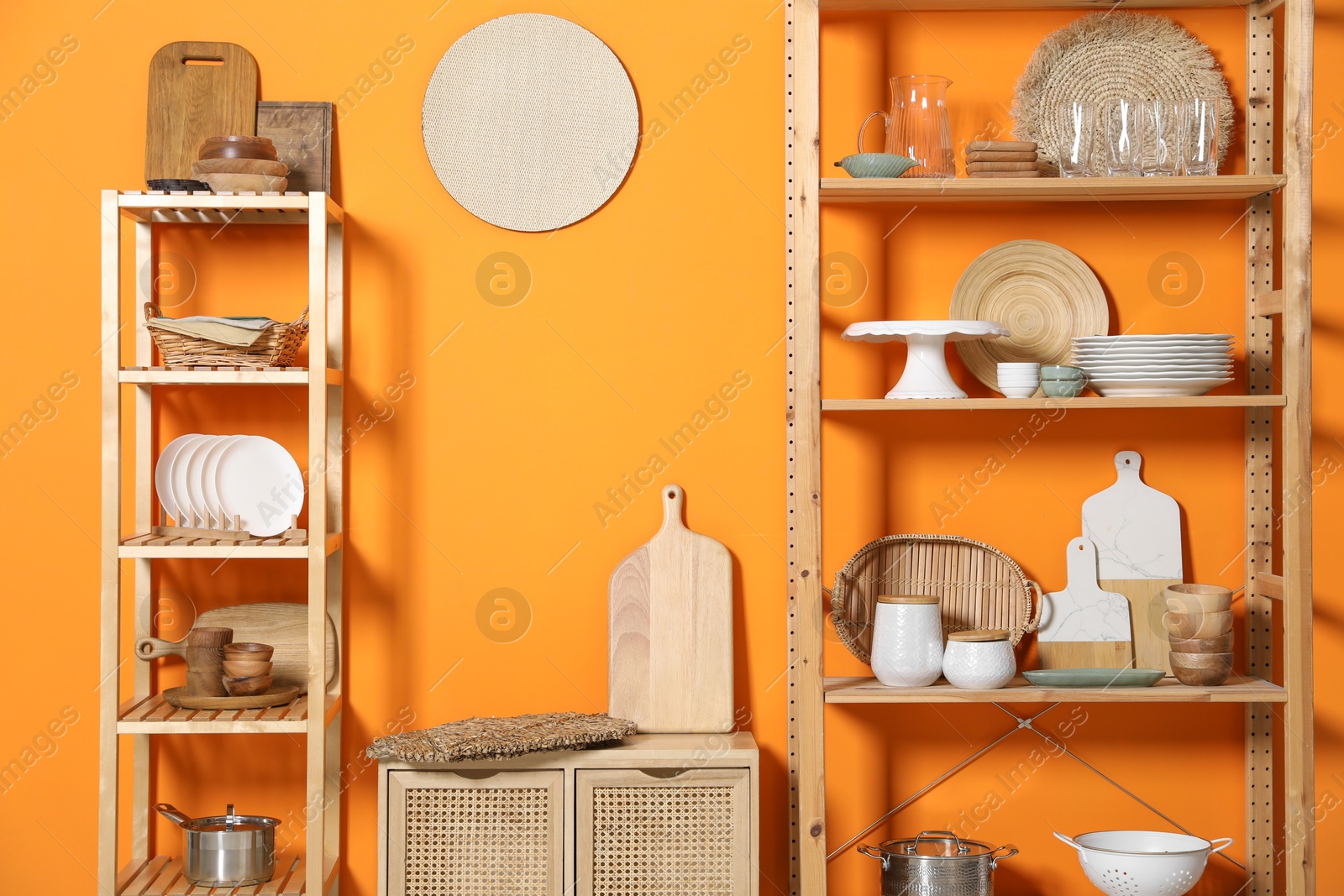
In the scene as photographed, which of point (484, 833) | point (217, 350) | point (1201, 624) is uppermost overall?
point (217, 350)

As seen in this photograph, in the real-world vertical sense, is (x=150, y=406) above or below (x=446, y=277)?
below

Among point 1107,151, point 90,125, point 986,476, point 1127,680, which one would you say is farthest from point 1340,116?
point 90,125

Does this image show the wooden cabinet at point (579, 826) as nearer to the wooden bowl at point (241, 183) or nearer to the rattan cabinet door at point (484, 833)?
the rattan cabinet door at point (484, 833)

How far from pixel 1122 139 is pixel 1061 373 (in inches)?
19.0

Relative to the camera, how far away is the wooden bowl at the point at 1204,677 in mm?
1925

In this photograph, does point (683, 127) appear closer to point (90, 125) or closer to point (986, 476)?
point (986, 476)

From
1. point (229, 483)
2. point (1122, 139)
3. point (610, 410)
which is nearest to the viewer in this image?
point (1122, 139)

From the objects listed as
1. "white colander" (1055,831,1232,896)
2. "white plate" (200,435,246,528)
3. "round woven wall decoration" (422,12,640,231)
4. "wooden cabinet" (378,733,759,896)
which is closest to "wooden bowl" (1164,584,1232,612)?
"white colander" (1055,831,1232,896)

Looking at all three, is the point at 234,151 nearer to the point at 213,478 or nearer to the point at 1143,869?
the point at 213,478

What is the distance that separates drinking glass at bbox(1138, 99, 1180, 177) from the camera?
1937mm

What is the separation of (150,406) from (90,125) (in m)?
0.62

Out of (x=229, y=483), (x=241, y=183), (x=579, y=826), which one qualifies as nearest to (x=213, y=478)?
(x=229, y=483)

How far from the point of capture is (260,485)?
6.72ft

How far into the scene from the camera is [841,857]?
2.17 m
